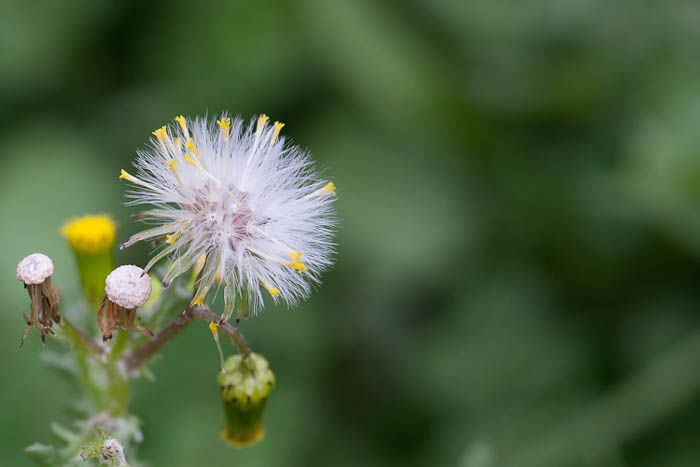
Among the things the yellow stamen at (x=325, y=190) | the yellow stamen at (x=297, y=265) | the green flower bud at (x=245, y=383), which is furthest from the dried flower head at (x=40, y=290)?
the yellow stamen at (x=325, y=190)

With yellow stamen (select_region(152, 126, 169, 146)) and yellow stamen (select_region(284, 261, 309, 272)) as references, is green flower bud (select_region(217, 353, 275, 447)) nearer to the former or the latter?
yellow stamen (select_region(284, 261, 309, 272))

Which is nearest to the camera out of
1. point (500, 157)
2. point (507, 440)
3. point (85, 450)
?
point (85, 450)

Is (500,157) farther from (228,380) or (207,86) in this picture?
(228,380)

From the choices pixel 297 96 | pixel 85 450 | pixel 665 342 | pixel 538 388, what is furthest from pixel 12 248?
pixel 665 342

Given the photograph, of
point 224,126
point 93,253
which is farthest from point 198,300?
point 93,253

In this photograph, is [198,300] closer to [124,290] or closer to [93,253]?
[124,290]

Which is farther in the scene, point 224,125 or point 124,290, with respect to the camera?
point 224,125
